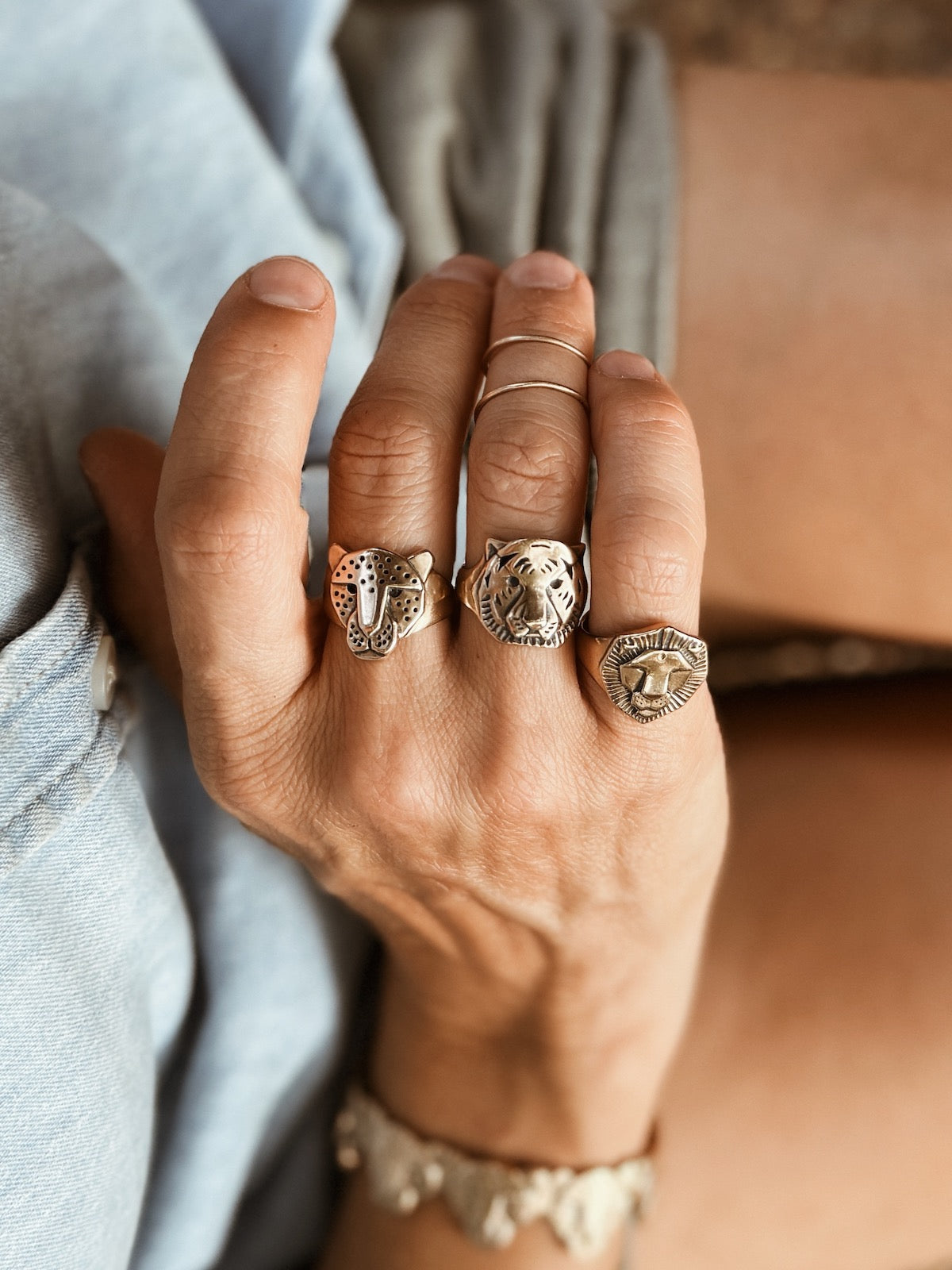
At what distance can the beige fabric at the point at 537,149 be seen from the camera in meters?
0.78

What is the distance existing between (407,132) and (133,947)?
66cm

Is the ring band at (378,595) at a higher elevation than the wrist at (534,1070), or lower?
higher

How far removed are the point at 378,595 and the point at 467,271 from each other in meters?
0.21

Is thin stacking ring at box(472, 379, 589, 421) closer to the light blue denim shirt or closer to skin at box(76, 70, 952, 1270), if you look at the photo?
skin at box(76, 70, 952, 1270)

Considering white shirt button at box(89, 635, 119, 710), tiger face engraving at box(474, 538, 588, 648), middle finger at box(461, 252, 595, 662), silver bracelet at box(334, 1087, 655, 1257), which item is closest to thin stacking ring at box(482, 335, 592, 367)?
middle finger at box(461, 252, 595, 662)

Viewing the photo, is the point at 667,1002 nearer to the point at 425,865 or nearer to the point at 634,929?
the point at 634,929

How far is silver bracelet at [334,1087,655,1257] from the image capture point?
66 cm

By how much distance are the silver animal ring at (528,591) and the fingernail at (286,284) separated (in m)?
0.14

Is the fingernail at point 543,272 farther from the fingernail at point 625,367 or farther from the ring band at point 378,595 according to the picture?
the ring band at point 378,595

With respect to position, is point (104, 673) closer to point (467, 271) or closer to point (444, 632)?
point (444, 632)

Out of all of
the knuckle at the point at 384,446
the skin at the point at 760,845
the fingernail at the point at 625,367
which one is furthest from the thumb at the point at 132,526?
the fingernail at the point at 625,367

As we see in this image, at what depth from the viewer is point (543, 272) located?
1.68 ft

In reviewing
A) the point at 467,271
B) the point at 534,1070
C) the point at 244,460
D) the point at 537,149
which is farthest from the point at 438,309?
the point at 534,1070

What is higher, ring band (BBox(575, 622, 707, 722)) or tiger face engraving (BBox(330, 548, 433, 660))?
tiger face engraving (BBox(330, 548, 433, 660))
